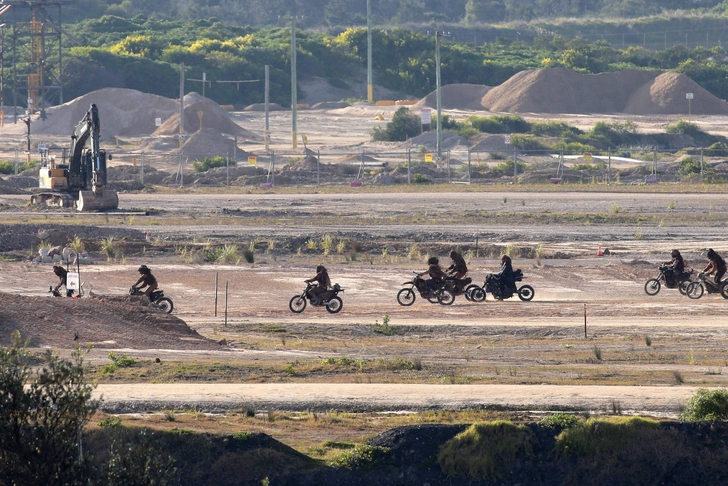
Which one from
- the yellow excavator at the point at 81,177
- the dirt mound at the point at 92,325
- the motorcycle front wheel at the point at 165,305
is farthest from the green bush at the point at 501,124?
the dirt mound at the point at 92,325

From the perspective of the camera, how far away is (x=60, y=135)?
261ft

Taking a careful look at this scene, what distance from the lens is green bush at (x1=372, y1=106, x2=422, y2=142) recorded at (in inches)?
3095

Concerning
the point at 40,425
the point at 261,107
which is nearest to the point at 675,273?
the point at 40,425

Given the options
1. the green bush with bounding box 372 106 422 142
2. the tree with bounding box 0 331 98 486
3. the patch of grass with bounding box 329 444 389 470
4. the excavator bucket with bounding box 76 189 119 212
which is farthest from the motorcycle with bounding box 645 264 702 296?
the green bush with bounding box 372 106 422 142

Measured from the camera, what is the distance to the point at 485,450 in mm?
12672

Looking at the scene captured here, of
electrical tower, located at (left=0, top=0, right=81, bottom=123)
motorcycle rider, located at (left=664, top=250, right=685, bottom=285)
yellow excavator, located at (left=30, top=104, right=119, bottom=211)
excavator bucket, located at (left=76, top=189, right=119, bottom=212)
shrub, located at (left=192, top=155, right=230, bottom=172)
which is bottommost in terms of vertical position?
motorcycle rider, located at (left=664, top=250, right=685, bottom=285)

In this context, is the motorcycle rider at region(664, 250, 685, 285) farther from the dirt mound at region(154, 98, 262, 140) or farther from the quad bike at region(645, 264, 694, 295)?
the dirt mound at region(154, 98, 262, 140)

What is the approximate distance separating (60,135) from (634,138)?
41120 millimetres

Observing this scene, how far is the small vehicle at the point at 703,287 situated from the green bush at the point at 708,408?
37.4 feet

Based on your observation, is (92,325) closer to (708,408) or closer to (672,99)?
Answer: (708,408)

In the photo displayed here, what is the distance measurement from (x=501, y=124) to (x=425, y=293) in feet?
193

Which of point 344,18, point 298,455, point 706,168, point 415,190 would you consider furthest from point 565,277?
point 344,18

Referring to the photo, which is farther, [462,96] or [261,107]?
[462,96]

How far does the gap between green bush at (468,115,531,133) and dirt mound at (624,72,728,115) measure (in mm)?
13526
